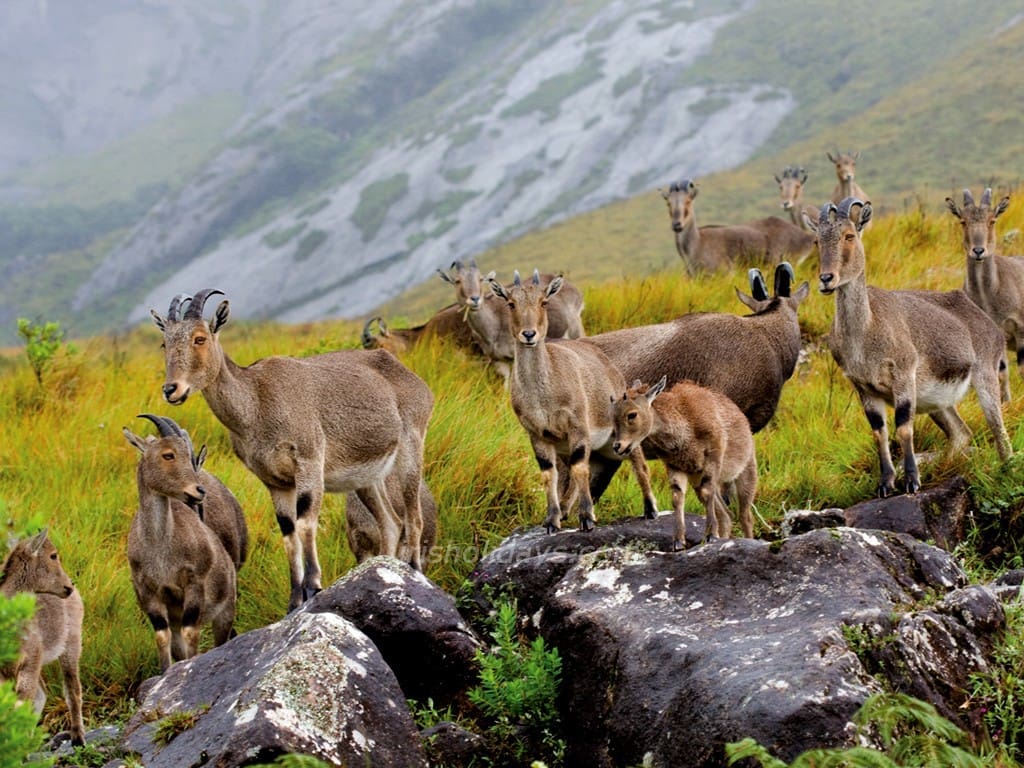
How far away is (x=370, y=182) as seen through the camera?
10512 cm

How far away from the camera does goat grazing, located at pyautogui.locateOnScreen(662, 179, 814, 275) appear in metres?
18.0

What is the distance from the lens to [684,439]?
7730 millimetres

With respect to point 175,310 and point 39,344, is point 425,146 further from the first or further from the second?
point 175,310

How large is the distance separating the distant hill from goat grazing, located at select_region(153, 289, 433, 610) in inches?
1797

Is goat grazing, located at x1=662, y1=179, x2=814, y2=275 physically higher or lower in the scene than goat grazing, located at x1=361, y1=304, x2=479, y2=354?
lower

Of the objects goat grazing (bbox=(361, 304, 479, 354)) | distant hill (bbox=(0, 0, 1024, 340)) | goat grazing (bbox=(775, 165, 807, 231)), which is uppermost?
goat grazing (bbox=(361, 304, 479, 354))

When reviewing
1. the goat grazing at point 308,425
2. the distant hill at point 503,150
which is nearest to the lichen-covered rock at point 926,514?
the goat grazing at point 308,425

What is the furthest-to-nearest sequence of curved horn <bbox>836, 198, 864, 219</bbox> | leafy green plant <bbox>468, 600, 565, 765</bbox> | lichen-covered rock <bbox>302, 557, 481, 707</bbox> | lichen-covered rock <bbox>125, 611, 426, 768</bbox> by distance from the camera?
curved horn <bbox>836, 198, 864, 219</bbox> → lichen-covered rock <bbox>302, 557, 481, 707</bbox> → leafy green plant <bbox>468, 600, 565, 765</bbox> → lichen-covered rock <bbox>125, 611, 426, 768</bbox>

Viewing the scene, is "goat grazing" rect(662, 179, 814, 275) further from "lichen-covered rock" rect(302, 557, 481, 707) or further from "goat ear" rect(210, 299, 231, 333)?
"lichen-covered rock" rect(302, 557, 481, 707)

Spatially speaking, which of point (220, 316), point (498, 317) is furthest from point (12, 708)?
point (498, 317)

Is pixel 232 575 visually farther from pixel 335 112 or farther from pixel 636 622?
pixel 335 112

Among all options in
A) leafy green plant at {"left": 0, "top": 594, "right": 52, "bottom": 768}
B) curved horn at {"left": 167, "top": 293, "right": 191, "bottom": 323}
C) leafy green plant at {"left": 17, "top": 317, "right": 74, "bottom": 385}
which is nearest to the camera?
leafy green plant at {"left": 0, "top": 594, "right": 52, "bottom": 768}

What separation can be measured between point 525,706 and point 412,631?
81cm

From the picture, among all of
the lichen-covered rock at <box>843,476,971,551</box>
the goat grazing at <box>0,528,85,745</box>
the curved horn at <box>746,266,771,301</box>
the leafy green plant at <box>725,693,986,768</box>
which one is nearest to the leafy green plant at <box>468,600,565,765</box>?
the leafy green plant at <box>725,693,986,768</box>
